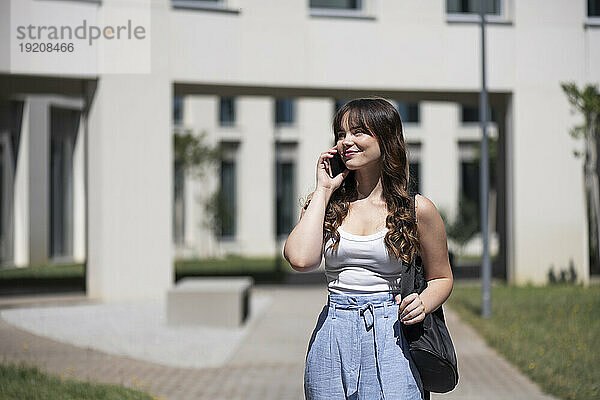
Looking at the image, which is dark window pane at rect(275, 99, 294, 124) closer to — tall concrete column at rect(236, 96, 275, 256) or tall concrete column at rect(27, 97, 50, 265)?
tall concrete column at rect(236, 96, 275, 256)

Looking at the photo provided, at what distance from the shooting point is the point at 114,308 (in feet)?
45.8

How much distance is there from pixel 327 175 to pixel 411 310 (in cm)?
55

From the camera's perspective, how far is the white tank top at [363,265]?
2.97 m

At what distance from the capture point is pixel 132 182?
1512 centimetres

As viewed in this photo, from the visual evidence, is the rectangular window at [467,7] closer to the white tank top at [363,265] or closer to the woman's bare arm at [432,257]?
the woman's bare arm at [432,257]

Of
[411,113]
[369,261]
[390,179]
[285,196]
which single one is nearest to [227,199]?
[285,196]

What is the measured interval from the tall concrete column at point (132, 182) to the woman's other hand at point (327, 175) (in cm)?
1217

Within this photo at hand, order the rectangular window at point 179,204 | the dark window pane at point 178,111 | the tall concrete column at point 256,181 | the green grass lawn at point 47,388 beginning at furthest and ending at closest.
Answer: the dark window pane at point 178,111 → the tall concrete column at point 256,181 → the rectangular window at point 179,204 → the green grass lawn at point 47,388

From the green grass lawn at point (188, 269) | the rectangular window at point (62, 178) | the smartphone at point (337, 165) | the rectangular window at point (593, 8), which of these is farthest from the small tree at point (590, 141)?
the rectangular window at point (62, 178)

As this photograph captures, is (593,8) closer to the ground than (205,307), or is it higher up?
higher up

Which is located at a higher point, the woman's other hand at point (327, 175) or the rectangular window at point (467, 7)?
the rectangular window at point (467, 7)

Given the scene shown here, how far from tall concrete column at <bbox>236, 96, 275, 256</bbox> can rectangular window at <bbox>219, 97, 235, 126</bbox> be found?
255 mm

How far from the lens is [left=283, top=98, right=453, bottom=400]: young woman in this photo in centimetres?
297

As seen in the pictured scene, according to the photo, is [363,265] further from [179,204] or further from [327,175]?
[179,204]
